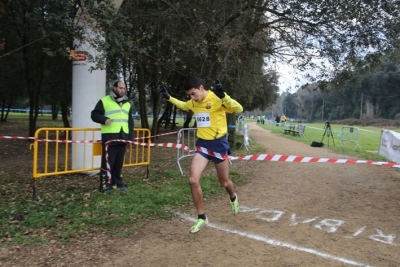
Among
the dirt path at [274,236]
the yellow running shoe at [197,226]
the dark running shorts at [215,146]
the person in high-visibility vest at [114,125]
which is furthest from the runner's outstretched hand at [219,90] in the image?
the person in high-visibility vest at [114,125]

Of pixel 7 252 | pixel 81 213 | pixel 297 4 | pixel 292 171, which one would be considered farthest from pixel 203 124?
pixel 297 4

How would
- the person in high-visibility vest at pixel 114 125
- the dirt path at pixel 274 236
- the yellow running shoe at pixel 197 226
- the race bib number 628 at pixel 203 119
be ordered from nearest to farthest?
the dirt path at pixel 274 236 → the yellow running shoe at pixel 197 226 → the race bib number 628 at pixel 203 119 → the person in high-visibility vest at pixel 114 125

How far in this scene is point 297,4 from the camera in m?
10.3

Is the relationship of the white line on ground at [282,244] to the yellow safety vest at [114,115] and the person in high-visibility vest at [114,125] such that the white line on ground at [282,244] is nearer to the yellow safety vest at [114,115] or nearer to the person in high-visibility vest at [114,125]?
the person in high-visibility vest at [114,125]

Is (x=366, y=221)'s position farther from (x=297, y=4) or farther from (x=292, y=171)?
(x=297, y=4)

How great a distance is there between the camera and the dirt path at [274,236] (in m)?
4.05

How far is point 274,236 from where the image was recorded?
479 centimetres

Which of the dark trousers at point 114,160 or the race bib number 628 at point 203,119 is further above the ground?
the race bib number 628 at point 203,119

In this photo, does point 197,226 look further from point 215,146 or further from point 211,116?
point 211,116

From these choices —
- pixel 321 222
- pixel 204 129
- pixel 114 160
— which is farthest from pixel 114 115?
pixel 321 222

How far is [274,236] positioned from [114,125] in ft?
11.1

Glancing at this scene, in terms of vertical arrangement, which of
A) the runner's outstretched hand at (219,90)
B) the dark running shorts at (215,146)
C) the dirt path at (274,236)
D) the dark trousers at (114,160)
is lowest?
the dirt path at (274,236)

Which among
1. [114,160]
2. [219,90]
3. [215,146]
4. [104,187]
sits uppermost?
[219,90]

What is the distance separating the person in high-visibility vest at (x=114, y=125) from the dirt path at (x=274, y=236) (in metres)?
1.71
